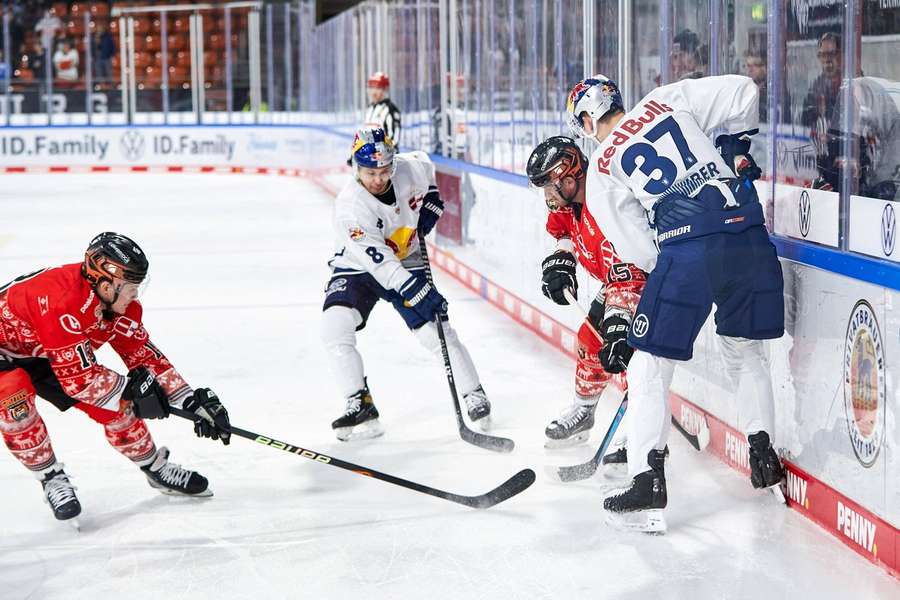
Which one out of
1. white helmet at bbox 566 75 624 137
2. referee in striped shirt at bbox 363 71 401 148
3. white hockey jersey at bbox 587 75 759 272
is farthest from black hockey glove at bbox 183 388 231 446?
referee in striped shirt at bbox 363 71 401 148

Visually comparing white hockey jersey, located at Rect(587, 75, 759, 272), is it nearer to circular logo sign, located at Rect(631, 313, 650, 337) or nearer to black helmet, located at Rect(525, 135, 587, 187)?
circular logo sign, located at Rect(631, 313, 650, 337)

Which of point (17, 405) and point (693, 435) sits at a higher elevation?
point (17, 405)

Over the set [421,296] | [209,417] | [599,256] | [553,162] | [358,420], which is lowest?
[358,420]

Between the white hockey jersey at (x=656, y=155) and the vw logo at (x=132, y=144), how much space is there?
15580 mm

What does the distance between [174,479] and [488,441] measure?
1.04 meters

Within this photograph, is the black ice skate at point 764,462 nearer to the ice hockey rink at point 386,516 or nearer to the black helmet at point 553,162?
the ice hockey rink at point 386,516

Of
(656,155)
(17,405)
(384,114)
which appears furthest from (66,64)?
(656,155)

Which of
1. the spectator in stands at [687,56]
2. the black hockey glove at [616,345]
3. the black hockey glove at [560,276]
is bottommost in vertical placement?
the black hockey glove at [616,345]

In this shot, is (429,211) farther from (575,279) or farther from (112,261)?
(112,261)

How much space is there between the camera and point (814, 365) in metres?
3.15

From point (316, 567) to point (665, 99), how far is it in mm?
1487

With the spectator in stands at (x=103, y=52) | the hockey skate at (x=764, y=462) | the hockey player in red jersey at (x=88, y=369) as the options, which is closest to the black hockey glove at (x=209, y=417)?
the hockey player in red jersey at (x=88, y=369)

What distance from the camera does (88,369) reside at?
3.13 m

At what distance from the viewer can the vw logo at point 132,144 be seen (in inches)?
702
